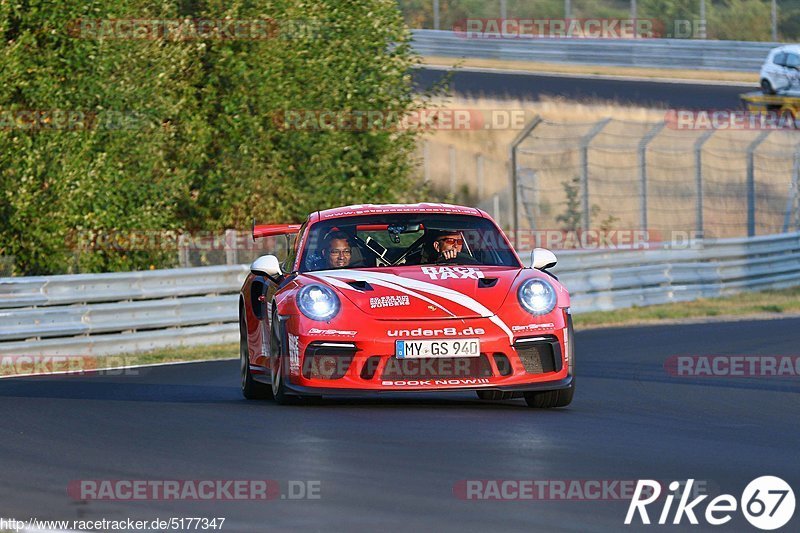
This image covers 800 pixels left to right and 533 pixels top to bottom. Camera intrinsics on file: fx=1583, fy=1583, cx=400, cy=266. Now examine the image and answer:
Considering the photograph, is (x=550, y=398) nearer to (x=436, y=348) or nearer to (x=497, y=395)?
(x=497, y=395)

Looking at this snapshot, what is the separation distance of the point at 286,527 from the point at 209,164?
724 inches

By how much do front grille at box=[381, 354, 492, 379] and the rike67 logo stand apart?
2634 mm

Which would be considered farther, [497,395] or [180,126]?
[180,126]

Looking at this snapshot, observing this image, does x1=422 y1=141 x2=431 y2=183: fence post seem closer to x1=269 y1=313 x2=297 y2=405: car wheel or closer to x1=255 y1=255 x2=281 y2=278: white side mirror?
x1=255 y1=255 x2=281 y2=278: white side mirror

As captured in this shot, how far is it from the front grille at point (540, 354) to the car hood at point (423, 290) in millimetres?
297

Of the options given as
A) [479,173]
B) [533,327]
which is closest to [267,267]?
[533,327]

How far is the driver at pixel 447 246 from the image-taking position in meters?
10.5

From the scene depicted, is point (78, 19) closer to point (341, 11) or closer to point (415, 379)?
point (341, 11)

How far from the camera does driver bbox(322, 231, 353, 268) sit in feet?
34.0

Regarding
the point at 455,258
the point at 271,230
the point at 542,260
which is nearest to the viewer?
the point at 542,260

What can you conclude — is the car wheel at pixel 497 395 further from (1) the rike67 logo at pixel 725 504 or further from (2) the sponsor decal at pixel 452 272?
(1) the rike67 logo at pixel 725 504

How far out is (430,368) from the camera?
932 centimetres

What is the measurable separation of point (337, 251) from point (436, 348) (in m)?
1.41

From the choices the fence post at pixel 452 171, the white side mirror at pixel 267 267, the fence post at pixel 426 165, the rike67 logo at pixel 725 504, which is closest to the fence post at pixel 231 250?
the white side mirror at pixel 267 267
